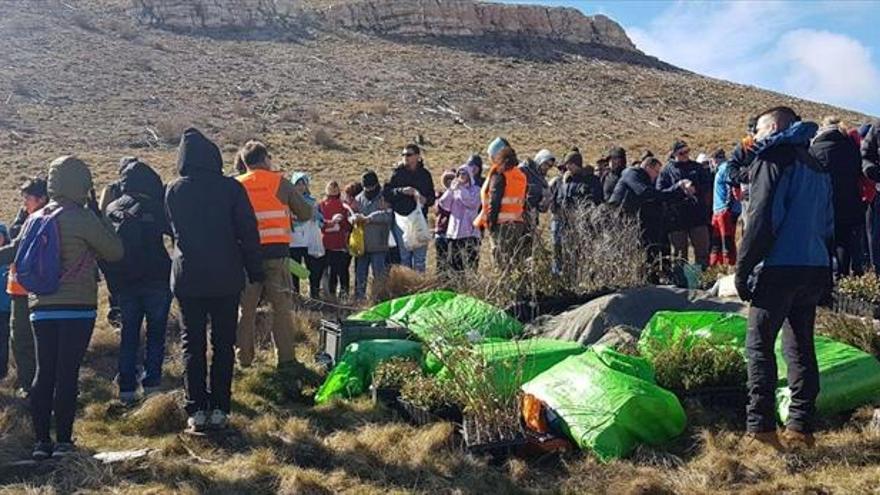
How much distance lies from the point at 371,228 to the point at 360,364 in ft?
11.7

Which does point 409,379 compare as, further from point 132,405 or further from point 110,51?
point 110,51

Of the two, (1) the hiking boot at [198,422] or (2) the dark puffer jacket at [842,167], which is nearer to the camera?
(1) the hiking boot at [198,422]

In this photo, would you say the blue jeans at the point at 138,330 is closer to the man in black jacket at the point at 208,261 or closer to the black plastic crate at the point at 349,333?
the man in black jacket at the point at 208,261

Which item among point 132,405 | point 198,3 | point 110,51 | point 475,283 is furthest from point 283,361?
point 198,3

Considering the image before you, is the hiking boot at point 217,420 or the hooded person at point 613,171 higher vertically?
the hooded person at point 613,171

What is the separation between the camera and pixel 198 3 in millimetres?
39000

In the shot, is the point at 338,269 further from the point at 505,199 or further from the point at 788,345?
the point at 788,345

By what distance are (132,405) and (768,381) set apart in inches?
161

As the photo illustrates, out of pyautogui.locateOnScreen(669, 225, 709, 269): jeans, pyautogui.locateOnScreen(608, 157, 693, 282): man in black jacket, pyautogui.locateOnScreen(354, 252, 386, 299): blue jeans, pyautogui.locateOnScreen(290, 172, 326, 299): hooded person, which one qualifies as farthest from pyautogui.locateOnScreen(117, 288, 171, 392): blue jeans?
pyautogui.locateOnScreen(669, 225, 709, 269): jeans

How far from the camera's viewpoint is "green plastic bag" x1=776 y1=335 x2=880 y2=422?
5066 millimetres

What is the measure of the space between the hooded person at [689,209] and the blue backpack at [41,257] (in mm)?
6000

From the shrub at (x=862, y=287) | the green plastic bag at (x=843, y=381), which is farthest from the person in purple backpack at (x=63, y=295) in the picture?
the shrub at (x=862, y=287)

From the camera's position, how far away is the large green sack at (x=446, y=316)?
223 inches

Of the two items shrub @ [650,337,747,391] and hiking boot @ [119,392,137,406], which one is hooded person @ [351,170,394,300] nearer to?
hiking boot @ [119,392,137,406]
